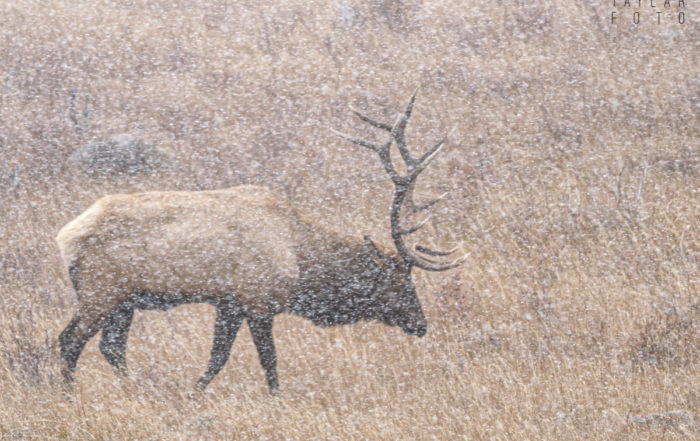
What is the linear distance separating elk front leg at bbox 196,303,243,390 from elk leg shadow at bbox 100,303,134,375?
66 centimetres

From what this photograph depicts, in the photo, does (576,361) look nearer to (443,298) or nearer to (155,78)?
(443,298)

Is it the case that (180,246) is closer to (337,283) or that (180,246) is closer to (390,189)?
(337,283)

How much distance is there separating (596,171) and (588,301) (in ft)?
11.1

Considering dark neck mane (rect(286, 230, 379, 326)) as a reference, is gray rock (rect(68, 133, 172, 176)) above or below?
below

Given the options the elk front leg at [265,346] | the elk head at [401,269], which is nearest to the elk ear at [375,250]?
the elk head at [401,269]

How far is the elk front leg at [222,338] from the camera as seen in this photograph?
5.65 metres

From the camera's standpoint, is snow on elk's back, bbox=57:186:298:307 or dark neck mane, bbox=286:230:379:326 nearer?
snow on elk's back, bbox=57:186:298:307

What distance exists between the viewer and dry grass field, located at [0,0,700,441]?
498 cm

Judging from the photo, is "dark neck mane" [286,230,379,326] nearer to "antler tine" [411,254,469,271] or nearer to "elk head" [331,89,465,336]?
"elk head" [331,89,465,336]

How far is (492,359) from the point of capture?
5.82 m

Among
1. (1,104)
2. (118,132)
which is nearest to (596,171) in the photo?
(118,132)

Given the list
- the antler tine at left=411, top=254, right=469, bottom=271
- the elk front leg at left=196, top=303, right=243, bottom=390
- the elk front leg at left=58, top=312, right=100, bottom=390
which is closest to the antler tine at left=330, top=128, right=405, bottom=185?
the antler tine at left=411, top=254, right=469, bottom=271

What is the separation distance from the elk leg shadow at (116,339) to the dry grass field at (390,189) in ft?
0.70

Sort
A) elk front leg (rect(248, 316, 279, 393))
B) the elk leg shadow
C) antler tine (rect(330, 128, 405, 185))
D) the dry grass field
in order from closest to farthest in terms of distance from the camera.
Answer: the dry grass field → elk front leg (rect(248, 316, 279, 393)) → the elk leg shadow → antler tine (rect(330, 128, 405, 185))
